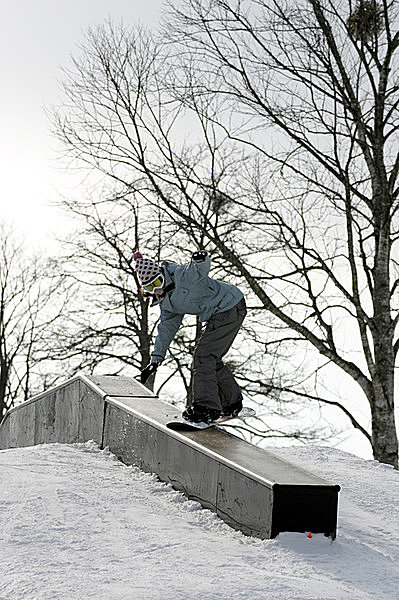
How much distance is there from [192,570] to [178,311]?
3333mm

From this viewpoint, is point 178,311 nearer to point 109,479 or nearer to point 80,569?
point 109,479

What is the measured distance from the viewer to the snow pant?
6.39 metres

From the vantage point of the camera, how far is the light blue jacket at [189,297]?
6484mm

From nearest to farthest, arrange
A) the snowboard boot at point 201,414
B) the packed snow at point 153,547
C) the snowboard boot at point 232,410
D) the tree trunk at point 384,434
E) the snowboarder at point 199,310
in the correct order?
the packed snow at point 153,547 → the snowboard boot at point 201,414 → the snowboarder at point 199,310 → the snowboard boot at point 232,410 → the tree trunk at point 384,434

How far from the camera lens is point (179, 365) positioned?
62.1 feet

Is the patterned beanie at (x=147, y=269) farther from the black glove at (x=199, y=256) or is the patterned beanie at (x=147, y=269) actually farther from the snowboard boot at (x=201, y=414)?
the snowboard boot at (x=201, y=414)

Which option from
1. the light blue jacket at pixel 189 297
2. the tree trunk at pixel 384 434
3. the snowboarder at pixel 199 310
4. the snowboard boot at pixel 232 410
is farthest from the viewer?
the tree trunk at pixel 384 434

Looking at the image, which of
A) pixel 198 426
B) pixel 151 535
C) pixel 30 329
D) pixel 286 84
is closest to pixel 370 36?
pixel 286 84

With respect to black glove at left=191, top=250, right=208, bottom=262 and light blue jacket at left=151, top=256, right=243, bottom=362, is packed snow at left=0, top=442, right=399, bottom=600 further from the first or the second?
black glove at left=191, top=250, right=208, bottom=262

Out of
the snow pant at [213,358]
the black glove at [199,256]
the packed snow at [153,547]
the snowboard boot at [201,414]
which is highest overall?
the black glove at [199,256]

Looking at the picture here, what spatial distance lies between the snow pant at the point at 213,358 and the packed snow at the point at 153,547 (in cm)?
92

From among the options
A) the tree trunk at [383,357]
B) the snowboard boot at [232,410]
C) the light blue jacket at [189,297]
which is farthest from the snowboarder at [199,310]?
the tree trunk at [383,357]

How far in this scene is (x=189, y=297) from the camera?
6566 millimetres

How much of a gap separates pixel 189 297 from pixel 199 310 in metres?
0.20
